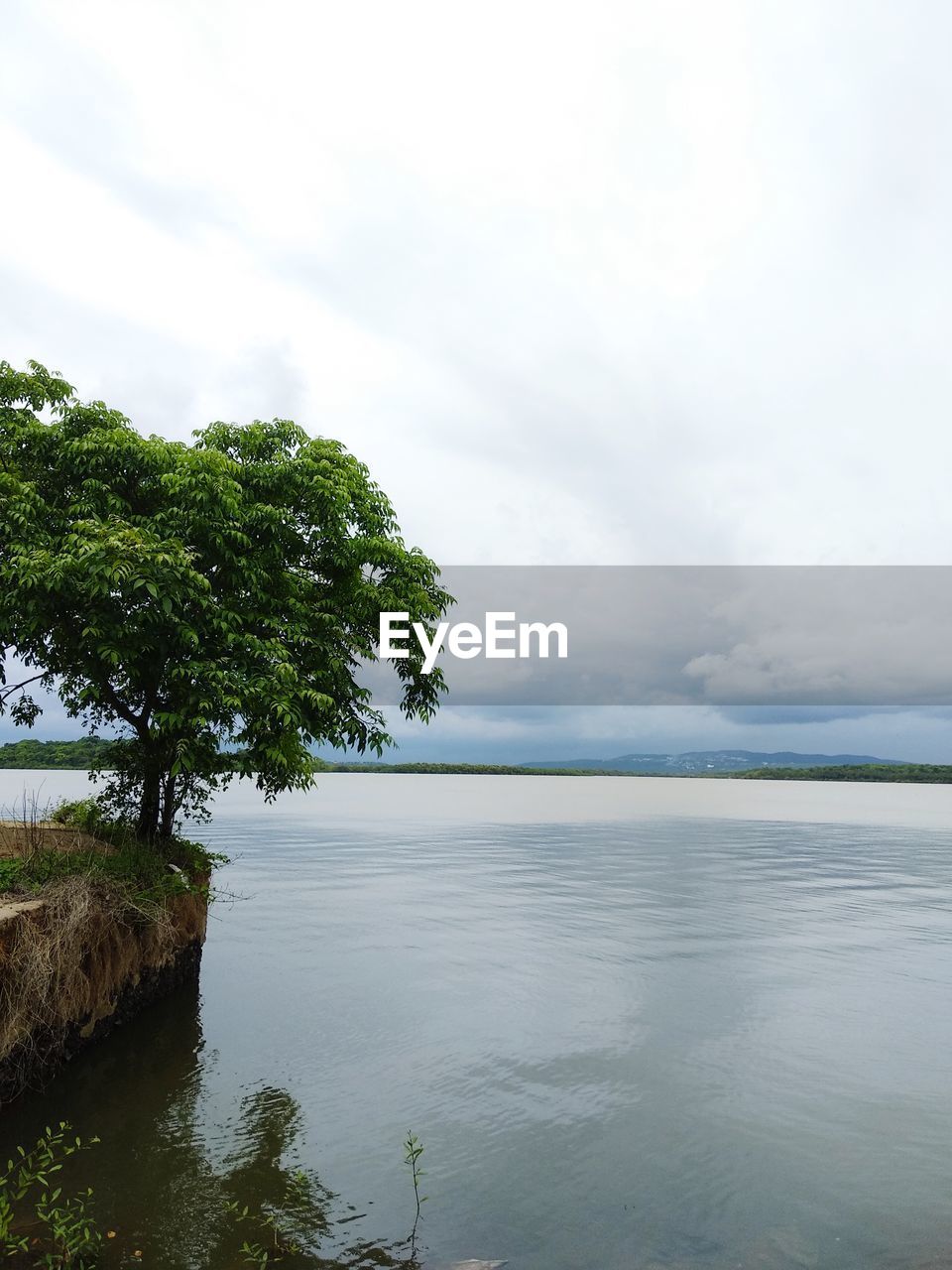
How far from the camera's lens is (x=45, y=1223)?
26.9 feet

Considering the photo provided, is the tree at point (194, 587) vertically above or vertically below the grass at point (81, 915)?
above

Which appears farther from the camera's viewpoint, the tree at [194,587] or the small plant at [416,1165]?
the tree at [194,587]

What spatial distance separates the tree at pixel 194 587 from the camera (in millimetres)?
13234

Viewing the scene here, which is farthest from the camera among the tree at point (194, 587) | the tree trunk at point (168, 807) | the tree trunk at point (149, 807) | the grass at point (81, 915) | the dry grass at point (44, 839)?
the tree trunk at point (168, 807)

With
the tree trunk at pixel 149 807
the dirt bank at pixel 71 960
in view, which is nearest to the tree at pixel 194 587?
the tree trunk at pixel 149 807

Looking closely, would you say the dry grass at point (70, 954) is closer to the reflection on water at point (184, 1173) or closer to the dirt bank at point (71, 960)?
the dirt bank at point (71, 960)

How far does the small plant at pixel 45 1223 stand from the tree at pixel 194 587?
596cm

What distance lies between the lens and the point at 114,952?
13.7 metres

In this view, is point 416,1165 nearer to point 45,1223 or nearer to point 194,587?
point 45,1223

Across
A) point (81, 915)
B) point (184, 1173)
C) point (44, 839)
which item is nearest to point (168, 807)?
point (44, 839)

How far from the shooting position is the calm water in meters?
8.92

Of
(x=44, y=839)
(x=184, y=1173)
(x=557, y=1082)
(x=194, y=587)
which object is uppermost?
(x=194, y=587)

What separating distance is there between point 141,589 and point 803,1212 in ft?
40.8

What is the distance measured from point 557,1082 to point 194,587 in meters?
10.3
